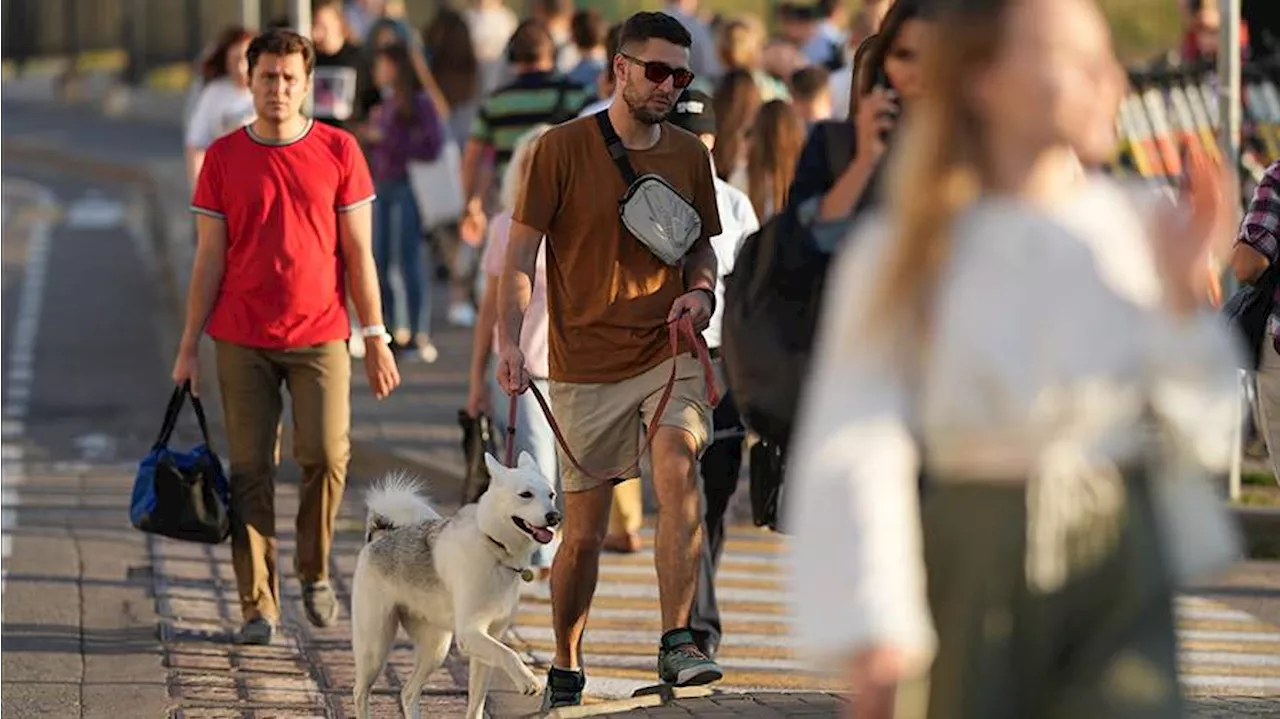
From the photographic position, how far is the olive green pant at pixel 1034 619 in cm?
405

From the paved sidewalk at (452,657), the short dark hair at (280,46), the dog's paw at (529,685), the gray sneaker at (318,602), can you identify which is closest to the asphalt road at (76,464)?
the paved sidewalk at (452,657)

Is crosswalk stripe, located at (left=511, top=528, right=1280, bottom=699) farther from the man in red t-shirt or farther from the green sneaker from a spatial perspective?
the man in red t-shirt

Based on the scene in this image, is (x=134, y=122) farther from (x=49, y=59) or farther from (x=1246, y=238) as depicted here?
(x=1246, y=238)

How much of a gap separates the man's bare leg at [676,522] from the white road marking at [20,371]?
11.6 feet

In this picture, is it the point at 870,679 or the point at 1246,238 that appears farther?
the point at 1246,238

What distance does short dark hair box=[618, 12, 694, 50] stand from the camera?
26.8ft

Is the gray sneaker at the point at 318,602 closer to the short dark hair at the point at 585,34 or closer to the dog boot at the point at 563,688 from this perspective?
→ the dog boot at the point at 563,688

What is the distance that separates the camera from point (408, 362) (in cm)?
1723

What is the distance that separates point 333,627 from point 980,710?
602 cm

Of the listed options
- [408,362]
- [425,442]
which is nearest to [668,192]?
[425,442]

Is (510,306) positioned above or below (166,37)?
below

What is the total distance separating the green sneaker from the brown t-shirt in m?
0.76

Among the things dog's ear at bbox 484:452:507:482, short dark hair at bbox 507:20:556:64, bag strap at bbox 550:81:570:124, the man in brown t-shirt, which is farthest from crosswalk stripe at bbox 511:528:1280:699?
short dark hair at bbox 507:20:556:64

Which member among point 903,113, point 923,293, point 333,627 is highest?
point 903,113
